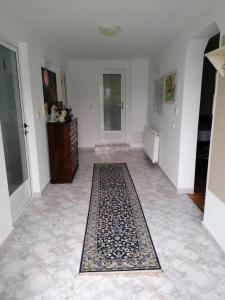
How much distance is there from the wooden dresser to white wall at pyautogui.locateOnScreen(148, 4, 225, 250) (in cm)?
169

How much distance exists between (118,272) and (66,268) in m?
0.44

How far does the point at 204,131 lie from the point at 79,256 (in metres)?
3.18

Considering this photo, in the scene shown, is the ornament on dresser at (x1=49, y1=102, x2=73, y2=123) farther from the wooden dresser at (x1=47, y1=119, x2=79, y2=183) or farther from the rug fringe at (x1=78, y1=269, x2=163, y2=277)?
the rug fringe at (x1=78, y1=269, x2=163, y2=277)

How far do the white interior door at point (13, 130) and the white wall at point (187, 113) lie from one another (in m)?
2.18

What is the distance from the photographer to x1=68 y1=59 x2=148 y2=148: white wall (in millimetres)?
5633

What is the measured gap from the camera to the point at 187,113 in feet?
9.91

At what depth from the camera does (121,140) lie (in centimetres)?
617

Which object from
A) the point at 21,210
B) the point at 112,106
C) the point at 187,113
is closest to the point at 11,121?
the point at 21,210

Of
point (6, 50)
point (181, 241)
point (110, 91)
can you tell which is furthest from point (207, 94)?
point (6, 50)

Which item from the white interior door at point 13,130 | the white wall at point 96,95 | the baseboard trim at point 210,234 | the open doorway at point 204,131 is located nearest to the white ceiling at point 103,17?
the white interior door at point 13,130

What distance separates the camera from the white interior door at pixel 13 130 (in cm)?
244

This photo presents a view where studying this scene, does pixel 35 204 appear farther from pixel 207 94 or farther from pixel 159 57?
pixel 207 94

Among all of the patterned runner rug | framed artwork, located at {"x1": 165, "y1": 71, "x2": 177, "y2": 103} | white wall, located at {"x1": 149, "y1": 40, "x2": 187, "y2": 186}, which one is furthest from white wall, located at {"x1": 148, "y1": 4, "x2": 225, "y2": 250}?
the patterned runner rug

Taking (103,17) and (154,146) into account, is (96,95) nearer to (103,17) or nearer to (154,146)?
(154,146)
